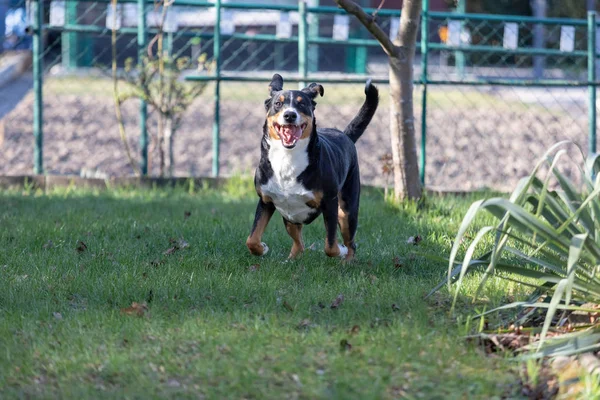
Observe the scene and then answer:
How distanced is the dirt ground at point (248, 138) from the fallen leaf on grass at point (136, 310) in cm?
506

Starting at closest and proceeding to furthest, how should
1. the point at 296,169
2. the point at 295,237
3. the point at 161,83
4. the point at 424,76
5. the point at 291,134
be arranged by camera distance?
1. the point at 291,134
2. the point at 296,169
3. the point at 295,237
4. the point at 161,83
5. the point at 424,76

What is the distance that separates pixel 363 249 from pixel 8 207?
330 centimetres

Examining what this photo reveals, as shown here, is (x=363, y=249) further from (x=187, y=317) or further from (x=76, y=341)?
(x=76, y=341)

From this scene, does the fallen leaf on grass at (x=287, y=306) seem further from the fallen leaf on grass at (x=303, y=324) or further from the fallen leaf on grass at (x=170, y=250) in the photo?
the fallen leaf on grass at (x=170, y=250)

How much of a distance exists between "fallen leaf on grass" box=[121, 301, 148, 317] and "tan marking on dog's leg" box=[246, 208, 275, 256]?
3.71 ft

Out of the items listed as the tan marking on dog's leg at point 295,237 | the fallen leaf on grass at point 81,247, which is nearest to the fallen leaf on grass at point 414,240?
the tan marking on dog's leg at point 295,237

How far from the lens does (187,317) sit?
14.4 feet

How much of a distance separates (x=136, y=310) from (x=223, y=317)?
0.45 m

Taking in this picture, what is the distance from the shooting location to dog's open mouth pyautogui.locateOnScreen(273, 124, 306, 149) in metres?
5.25

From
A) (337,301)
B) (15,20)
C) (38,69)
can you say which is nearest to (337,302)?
(337,301)

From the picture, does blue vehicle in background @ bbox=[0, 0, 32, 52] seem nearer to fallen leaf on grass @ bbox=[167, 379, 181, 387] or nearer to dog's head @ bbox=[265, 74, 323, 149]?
dog's head @ bbox=[265, 74, 323, 149]

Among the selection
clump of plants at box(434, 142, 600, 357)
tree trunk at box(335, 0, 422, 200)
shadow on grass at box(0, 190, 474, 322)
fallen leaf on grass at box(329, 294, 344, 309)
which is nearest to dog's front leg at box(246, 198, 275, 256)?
shadow on grass at box(0, 190, 474, 322)

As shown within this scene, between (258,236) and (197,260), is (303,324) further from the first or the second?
(197,260)

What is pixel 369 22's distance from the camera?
6.80 m
